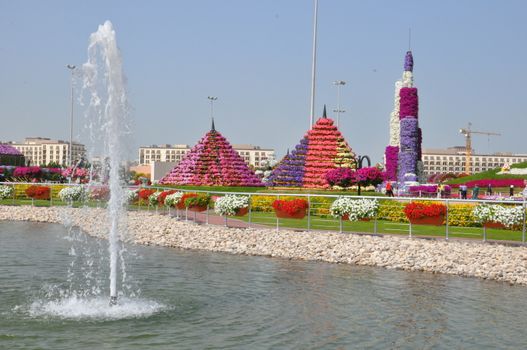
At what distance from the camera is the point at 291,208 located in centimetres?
2691

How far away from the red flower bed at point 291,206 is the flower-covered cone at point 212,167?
32.6 m

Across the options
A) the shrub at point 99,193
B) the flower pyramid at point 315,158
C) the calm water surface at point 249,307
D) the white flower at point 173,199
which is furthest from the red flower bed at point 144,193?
the calm water surface at point 249,307

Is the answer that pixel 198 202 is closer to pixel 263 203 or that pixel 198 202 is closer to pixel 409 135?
pixel 263 203

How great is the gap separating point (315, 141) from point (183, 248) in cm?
2899

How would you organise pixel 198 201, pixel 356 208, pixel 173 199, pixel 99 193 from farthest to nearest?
pixel 99 193
pixel 173 199
pixel 198 201
pixel 356 208

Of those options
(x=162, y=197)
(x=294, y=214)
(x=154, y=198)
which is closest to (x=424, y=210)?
(x=294, y=214)

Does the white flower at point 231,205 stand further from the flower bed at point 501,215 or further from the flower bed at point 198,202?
the flower bed at point 501,215

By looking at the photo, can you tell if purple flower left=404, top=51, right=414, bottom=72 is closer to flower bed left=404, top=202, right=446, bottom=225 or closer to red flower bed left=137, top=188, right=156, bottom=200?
red flower bed left=137, top=188, right=156, bottom=200

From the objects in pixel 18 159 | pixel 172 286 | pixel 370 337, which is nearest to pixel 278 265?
pixel 172 286

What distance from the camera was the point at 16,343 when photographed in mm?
10977

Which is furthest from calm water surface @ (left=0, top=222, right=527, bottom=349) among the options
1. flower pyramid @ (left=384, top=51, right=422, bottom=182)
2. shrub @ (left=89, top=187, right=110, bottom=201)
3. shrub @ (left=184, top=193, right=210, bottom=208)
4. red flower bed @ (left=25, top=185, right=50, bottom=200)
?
flower pyramid @ (left=384, top=51, right=422, bottom=182)

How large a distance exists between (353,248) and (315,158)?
29.6m

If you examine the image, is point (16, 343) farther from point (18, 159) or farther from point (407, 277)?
point (18, 159)

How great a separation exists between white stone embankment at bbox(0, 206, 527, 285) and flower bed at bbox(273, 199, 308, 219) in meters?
1.25
